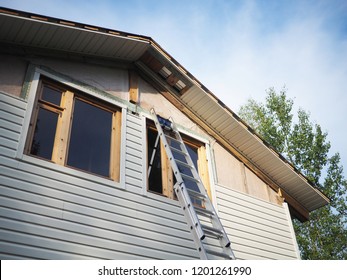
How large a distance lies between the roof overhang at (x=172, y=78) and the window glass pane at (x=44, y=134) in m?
1.38

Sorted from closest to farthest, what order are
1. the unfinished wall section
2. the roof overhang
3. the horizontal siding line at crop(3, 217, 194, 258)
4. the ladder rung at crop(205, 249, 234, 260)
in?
the ladder rung at crop(205, 249, 234, 260)
the horizontal siding line at crop(3, 217, 194, 258)
the roof overhang
the unfinished wall section

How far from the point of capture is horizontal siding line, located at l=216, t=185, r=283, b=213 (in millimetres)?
7723

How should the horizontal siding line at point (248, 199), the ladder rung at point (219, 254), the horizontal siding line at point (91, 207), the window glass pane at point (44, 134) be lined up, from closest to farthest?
the ladder rung at point (219, 254) < the horizontal siding line at point (91, 207) < the window glass pane at point (44, 134) < the horizontal siding line at point (248, 199)

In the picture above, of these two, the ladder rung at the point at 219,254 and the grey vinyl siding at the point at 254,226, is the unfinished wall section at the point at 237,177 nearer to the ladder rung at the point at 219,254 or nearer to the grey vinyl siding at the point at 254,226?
the grey vinyl siding at the point at 254,226

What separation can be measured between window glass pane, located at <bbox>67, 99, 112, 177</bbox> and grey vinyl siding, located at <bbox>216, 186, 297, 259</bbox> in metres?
2.81

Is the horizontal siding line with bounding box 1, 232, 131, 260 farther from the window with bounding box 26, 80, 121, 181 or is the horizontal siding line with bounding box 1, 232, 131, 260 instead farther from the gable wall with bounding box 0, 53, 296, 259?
the window with bounding box 26, 80, 121, 181

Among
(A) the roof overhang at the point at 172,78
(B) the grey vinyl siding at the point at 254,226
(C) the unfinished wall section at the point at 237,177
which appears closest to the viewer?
(A) the roof overhang at the point at 172,78

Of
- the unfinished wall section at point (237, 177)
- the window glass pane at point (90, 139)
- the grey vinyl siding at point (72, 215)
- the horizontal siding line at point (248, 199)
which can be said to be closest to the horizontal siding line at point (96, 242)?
the grey vinyl siding at point (72, 215)

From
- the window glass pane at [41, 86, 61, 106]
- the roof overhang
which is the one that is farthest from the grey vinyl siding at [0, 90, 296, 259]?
the roof overhang

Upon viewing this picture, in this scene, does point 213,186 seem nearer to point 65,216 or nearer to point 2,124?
point 65,216

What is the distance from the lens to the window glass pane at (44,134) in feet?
17.9

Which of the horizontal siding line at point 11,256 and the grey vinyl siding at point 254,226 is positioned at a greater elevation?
the grey vinyl siding at point 254,226
